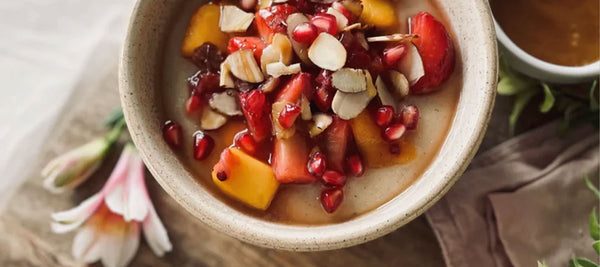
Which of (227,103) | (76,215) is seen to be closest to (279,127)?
(227,103)

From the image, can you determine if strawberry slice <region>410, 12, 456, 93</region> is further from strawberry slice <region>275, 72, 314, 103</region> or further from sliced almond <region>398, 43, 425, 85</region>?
strawberry slice <region>275, 72, 314, 103</region>

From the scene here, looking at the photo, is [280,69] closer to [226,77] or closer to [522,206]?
[226,77]

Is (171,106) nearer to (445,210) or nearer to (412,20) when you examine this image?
(412,20)

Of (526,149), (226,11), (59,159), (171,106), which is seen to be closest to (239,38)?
(226,11)

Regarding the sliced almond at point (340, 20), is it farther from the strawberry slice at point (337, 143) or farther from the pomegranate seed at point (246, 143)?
the pomegranate seed at point (246, 143)

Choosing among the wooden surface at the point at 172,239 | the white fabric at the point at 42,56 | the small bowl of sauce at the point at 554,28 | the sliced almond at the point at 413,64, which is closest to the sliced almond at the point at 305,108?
the sliced almond at the point at 413,64

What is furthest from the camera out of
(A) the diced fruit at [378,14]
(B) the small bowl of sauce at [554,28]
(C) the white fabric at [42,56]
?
(C) the white fabric at [42,56]
